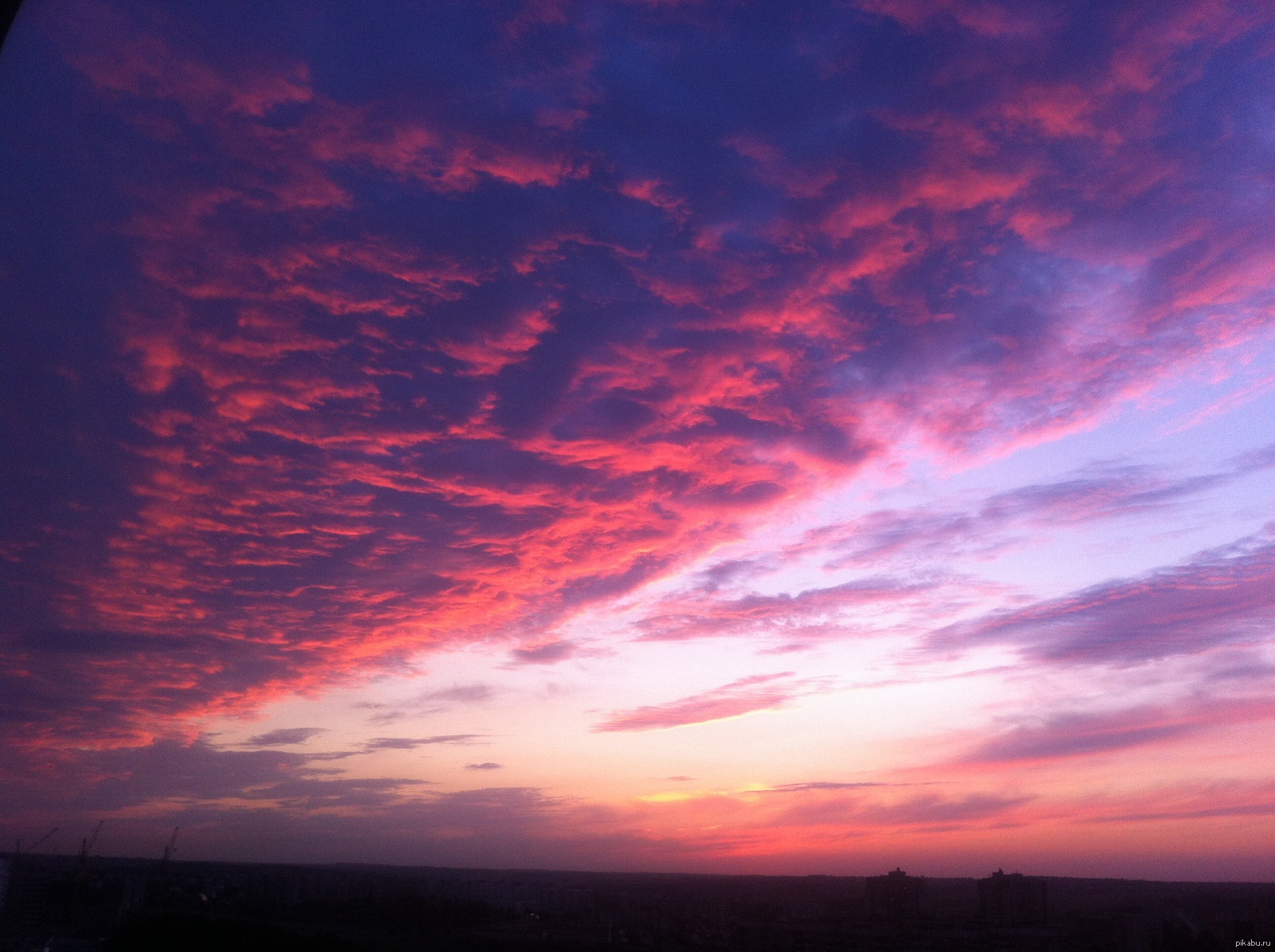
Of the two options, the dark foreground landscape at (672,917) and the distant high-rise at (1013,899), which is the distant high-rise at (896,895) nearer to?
the dark foreground landscape at (672,917)

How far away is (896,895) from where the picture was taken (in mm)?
11734

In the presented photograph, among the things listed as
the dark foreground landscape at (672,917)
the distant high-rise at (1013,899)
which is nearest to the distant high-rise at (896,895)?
the dark foreground landscape at (672,917)

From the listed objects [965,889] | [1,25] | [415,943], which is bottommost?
[415,943]

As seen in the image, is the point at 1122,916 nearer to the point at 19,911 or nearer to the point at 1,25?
the point at 1,25

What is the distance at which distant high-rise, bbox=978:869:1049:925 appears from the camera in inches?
406

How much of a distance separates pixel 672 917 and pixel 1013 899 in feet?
15.2

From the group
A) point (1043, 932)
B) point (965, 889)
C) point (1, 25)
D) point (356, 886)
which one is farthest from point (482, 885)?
point (1, 25)

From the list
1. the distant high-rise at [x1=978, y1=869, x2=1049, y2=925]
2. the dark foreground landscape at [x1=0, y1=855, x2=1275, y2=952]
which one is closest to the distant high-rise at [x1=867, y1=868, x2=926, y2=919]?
the dark foreground landscape at [x1=0, y1=855, x2=1275, y2=952]

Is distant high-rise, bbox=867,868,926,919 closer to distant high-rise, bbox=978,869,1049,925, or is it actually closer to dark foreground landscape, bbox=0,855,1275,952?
dark foreground landscape, bbox=0,855,1275,952

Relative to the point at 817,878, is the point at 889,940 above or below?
below

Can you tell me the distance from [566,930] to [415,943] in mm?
2282

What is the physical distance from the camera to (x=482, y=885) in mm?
23344

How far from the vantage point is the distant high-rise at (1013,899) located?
406 inches

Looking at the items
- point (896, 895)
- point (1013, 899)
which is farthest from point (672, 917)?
point (1013, 899)
